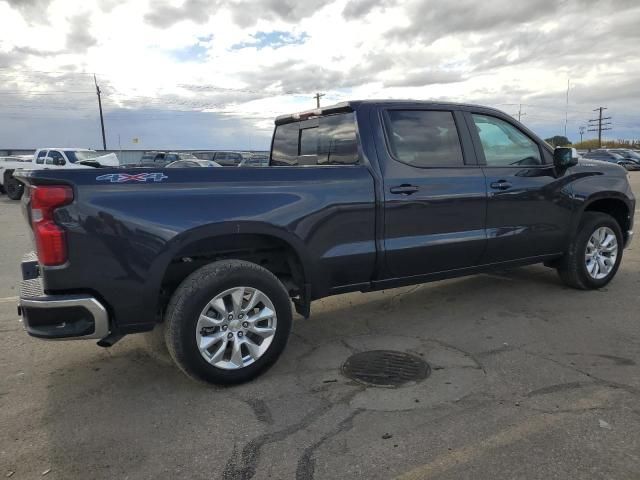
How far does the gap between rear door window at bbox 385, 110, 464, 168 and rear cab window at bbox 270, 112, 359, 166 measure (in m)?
0.32

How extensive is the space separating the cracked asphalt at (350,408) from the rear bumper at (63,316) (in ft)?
1.73

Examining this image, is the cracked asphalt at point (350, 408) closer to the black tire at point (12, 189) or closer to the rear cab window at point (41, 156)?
the black tire at point (12, 189)

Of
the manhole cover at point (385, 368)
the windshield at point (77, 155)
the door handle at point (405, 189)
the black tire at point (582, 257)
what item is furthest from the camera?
the windshield at point (77, 155)

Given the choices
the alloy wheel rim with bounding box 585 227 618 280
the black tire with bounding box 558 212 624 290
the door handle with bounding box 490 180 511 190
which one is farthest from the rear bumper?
the alloy wheel rim with bounding box 585 227 618 280

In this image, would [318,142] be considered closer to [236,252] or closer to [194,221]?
[236,252]

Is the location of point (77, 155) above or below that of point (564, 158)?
above

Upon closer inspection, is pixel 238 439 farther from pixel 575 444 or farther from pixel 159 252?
pixel 575 444

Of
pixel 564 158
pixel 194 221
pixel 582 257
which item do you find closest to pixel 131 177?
pixel 194 221

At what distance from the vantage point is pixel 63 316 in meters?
3.01

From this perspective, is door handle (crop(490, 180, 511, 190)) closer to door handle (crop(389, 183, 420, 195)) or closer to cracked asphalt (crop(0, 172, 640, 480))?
door handle (crop(389, 183, 420, 195))

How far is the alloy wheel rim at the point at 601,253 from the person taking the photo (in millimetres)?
5562

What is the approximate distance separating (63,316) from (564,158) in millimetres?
4513

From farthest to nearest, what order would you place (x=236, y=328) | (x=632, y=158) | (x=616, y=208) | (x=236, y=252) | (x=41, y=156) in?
1. (x=632, y=158)
2. (x=41, y=156)
3. (x=616, y=208)
4. (x=236, y=252)
5. (x=236, y=328)

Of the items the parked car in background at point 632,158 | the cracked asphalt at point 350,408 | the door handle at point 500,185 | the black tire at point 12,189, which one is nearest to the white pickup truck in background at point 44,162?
the black tire at point 12,189
